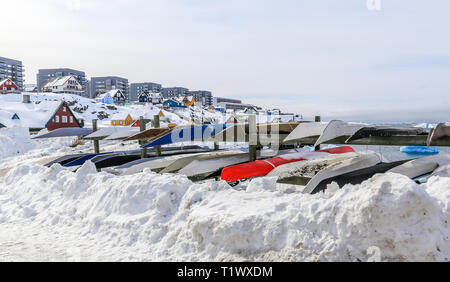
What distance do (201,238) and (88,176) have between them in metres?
3.88

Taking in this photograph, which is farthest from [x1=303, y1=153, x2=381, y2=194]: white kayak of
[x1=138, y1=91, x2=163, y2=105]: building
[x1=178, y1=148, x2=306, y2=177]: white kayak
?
→ [x1=138, y1=91, x2=163, y2=105]: building

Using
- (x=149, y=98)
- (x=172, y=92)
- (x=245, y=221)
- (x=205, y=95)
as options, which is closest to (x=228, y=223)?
(x=245, y=221)

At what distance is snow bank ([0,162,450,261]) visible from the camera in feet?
9.52

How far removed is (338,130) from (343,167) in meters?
0.72

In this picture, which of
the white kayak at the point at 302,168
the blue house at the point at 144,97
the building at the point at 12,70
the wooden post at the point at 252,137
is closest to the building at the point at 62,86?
the blue house at the point at 144,97

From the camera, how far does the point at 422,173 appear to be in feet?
17.1

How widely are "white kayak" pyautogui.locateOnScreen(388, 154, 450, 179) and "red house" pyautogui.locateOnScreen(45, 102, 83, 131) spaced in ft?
118

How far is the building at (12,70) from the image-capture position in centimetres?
9619

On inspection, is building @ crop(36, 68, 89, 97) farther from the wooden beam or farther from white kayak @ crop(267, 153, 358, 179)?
the wooden beam

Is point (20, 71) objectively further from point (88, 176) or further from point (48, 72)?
point (88, 176)

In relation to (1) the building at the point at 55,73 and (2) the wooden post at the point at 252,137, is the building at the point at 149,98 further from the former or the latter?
(2) the wooden post at the point at 252,137

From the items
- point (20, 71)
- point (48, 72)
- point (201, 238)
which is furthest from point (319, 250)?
point (48, 72)

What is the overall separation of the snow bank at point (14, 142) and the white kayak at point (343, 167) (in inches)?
748
